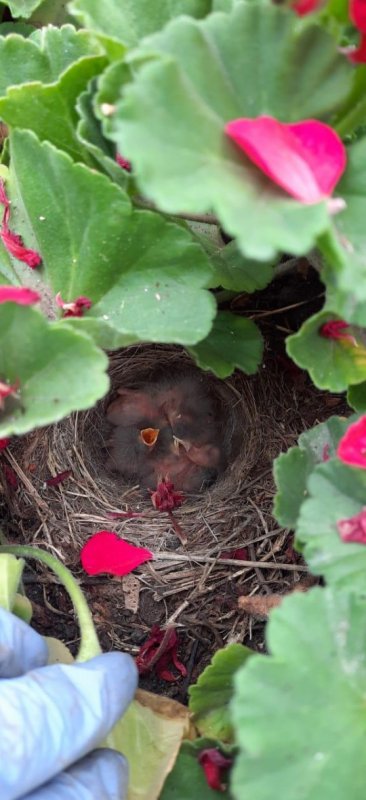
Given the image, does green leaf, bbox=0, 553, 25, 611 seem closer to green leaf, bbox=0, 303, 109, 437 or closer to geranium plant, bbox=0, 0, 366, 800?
geranium plant, bbox=0, 0, 366, 800

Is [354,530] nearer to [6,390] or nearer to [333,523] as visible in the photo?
[333,523]

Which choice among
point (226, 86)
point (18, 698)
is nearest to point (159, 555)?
point (18, 698)

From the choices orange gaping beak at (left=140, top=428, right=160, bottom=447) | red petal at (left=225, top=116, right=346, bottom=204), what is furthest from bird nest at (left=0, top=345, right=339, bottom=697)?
red petal at (left=225, top=116, right=346, bottom=204)

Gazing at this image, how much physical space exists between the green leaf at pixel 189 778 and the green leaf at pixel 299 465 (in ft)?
1.04

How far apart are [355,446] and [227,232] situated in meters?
0.28

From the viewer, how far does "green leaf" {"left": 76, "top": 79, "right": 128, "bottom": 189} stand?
86 cm

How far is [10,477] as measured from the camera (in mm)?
1529

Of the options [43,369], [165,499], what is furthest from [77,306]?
[165,499]

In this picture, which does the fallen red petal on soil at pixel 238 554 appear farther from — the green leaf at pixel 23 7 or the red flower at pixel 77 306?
the green leaf at pixel 23 7

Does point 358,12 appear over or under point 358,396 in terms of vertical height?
over

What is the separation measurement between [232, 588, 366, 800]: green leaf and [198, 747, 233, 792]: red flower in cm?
28

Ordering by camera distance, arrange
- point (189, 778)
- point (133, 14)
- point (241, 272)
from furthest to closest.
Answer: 1. point (241, 272)
2. point (189, 778)
3. point (133, 14)

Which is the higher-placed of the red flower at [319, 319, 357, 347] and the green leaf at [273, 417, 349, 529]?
the red flower at [319, 319, 357, 347]

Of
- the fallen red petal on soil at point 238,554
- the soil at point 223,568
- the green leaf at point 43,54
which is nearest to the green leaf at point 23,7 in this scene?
the green leaf at point 43,54
